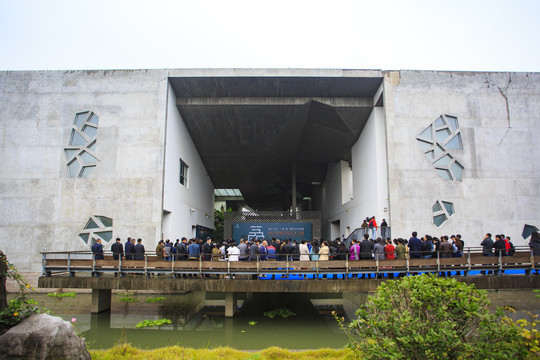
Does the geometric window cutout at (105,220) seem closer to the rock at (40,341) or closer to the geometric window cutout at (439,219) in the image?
the rock at (40,341)

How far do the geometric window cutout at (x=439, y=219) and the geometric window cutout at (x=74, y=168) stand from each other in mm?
15700

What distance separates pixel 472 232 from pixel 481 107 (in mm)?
5690

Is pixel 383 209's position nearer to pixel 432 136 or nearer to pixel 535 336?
pixel 432 136

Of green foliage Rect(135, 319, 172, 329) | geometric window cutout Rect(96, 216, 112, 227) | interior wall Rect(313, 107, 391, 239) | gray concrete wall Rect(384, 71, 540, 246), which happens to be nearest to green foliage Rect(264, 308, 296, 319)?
green foliage Rect(135, 319, 172, 329)

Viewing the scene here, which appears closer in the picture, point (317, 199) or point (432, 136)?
point (432, 136)

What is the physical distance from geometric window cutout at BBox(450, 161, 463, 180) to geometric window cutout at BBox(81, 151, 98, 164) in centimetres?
1578

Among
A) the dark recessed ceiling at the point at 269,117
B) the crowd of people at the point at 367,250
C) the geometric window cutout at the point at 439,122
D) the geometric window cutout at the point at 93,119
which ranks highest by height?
the dark recessed ceiling at the point at 269,117

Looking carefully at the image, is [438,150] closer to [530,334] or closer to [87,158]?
[530,334]

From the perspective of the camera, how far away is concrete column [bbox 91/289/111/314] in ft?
39.6

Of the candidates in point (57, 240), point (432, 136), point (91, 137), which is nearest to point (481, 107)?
point (432, 136)

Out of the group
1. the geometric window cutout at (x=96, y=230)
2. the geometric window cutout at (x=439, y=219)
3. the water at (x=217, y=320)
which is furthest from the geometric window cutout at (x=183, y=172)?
the geometric window cutout at (x=439, y=219)

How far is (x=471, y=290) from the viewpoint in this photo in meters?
4.75

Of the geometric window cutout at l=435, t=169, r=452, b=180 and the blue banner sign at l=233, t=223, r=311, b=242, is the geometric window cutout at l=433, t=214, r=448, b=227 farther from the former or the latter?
the blue banner sign at l=233, t=223, r=311, b=242

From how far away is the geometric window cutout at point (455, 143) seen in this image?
16.6 meters
